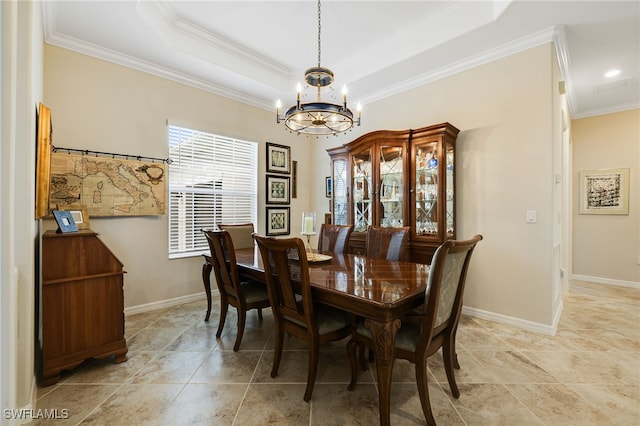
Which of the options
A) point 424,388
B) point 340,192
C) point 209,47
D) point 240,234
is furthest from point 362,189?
point 424,388

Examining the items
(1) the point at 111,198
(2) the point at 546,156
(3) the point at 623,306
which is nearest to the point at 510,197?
(2) the point at 546,156

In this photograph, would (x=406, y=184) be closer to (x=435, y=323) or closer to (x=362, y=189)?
(x=362, y=189)

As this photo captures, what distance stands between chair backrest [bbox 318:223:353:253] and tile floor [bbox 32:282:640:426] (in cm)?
96

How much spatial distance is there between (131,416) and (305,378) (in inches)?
40.8

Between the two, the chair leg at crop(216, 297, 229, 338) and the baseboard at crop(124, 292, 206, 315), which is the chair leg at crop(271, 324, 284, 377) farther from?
the baseboard at crop(124, 292, 206, 315)

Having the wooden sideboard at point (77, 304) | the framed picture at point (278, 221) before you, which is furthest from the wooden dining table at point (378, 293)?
the framed picture at point (278, 221)

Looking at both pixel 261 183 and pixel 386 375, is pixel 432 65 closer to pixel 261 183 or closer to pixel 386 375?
pixel 261 183

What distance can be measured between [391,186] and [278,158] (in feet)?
6.36

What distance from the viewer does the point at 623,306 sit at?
335 centimetres

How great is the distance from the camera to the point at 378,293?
1.53 meters

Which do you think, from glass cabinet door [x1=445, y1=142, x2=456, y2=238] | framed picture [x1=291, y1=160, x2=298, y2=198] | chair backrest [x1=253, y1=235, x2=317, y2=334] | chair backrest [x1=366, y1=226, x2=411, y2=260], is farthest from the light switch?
framed picture [x1=291, y1=160, x2=298, y2=198]

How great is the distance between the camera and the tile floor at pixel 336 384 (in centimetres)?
159

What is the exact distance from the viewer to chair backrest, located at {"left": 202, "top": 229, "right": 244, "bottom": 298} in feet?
7.42

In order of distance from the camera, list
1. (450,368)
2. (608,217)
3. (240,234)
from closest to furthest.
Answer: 1. (450,368)
2. (240,234)
3. (608,217)
